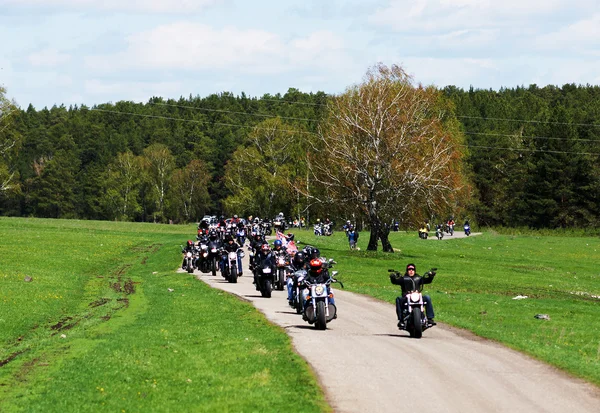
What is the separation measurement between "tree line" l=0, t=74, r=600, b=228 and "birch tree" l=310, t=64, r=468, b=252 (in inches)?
4.6

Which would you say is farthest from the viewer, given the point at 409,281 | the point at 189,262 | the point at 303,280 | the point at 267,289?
the point at 189,262

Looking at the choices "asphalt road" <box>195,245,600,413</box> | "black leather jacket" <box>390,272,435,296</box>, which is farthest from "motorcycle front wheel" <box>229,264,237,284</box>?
"black leather jacket" <box>390,272,435,296</box>

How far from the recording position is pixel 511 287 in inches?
1844

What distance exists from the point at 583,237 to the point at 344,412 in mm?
105084

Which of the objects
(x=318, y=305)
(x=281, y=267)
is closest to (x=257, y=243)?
(x=281, y=267)

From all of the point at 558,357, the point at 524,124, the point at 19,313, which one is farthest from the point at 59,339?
the point at 524,124

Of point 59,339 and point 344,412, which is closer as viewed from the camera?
point 344,412

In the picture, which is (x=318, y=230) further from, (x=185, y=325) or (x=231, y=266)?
(x=185, y=325)

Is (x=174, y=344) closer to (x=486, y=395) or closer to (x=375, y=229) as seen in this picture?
(x=486, y=395)

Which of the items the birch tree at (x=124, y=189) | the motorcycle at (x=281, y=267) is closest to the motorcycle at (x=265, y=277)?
the motorcycle at (x=281, y=267)

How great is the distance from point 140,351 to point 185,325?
212 inches

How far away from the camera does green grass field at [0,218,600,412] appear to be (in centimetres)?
1584

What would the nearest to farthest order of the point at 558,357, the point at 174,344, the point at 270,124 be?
the point at 558,357 → the point at 174,344 → the point at 270,124

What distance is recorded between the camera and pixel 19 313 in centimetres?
3177
